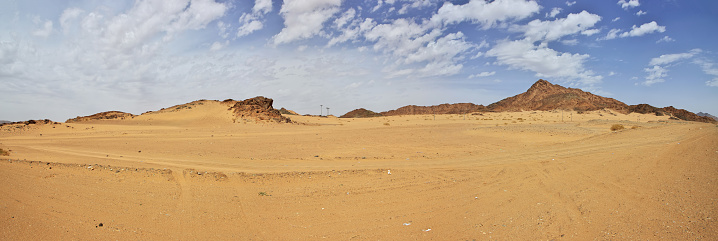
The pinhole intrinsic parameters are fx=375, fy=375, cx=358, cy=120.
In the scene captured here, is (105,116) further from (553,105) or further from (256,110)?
(553,105)

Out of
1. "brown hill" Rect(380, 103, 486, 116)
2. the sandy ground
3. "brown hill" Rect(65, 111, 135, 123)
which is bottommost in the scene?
the sandy ground

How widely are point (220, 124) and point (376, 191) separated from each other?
26.0 meters

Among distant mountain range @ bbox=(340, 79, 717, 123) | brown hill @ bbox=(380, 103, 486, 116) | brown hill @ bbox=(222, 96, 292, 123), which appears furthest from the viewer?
brown hill @ bbox=(380, 103, 486, 116)

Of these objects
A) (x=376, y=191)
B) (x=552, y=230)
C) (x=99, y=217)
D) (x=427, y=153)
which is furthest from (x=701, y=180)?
(x=99, y=217)

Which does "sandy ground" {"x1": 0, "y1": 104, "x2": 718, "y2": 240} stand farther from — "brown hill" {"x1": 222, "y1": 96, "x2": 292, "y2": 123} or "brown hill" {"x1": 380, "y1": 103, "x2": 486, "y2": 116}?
"brown hill" {"x1": 380, "y1": 103, "x2": 486, "y2": 116}

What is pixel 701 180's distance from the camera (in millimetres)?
6707

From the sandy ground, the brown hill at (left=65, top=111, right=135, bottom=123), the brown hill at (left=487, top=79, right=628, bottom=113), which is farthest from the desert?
the brown hill at (left=487, top=79, right=628, bottom=113)

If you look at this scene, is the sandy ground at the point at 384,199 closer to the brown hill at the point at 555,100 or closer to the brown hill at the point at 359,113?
the brown hill at the point at 555,100

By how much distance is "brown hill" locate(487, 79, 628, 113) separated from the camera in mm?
63641

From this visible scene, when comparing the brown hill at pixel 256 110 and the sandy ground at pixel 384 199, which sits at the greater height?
the brown hill at pixel 256 110

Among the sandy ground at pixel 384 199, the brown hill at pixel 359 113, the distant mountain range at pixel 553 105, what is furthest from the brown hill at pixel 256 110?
the brown hill at pixel 359 113

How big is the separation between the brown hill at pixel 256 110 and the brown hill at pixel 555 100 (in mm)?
48912

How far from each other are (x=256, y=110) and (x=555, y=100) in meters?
59.9

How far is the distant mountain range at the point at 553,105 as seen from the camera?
54.8m
